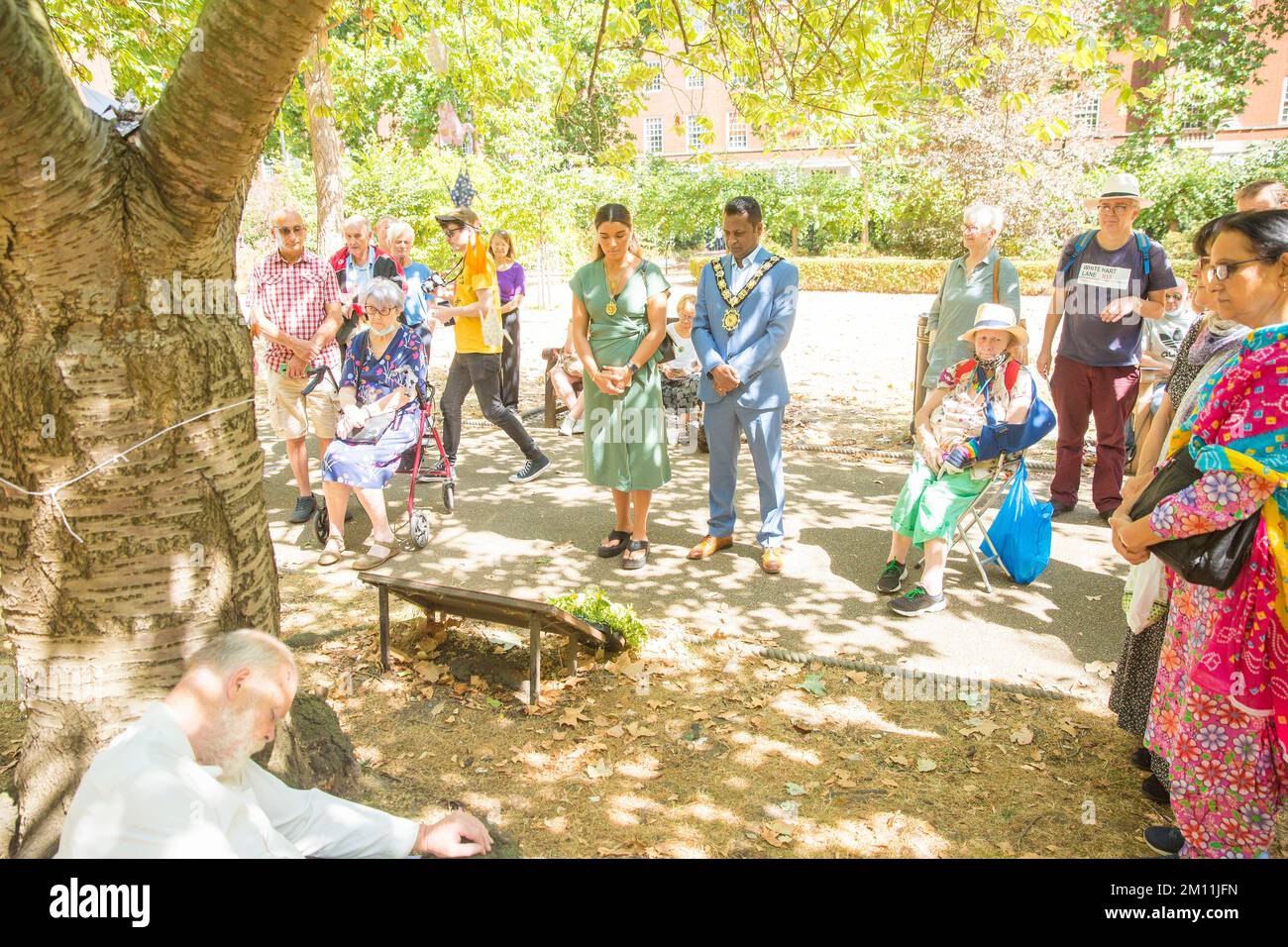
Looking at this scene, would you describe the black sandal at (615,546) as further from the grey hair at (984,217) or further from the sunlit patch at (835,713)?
the grey hair at (984,217)

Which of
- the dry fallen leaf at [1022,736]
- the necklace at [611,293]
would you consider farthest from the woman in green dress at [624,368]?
the dry fallen leaf at [1022,736]

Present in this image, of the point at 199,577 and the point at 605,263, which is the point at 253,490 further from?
the point at 605,263

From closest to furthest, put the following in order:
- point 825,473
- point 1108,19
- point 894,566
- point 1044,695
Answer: point 1044,695 → point 894,566 → point 825,473 → point 1108,19

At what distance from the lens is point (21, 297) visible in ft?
8.66

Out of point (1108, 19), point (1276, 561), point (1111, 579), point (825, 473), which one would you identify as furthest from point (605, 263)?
point (1108, 19)

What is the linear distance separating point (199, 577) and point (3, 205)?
1204 mm

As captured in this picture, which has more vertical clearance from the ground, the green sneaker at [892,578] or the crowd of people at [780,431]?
the crowd of people at [780,431]

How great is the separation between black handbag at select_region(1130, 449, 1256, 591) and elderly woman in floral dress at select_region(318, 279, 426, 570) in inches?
189

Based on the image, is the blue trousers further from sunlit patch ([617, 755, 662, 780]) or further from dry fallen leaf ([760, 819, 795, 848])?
dry fallen leaf ([760, 819, 795, 848])

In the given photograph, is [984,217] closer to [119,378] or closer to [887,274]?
[119,378]

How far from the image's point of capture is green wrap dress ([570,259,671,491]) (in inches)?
233

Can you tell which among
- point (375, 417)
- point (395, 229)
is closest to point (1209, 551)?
point (375, 417)

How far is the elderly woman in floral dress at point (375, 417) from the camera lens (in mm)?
6172

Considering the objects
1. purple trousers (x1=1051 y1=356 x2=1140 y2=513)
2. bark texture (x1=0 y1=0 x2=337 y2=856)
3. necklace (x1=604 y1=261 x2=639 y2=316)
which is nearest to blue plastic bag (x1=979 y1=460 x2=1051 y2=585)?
→ purple trousers (x1=1051 y1=356 x2=1140 y2=513)
